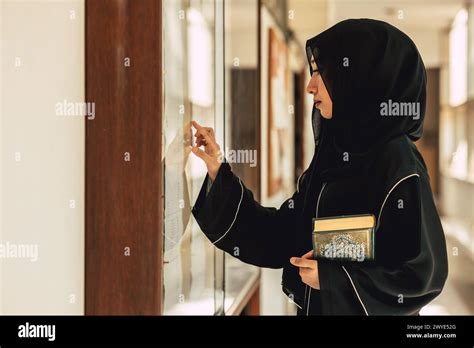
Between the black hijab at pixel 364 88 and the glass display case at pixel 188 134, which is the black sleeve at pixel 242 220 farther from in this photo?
the black hijab at pixel 364 88

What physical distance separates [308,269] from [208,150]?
1.00 ft

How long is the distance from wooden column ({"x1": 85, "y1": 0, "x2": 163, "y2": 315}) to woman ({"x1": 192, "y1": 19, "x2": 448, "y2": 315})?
10.8 inches

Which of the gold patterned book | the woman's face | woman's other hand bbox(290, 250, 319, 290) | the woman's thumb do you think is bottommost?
woman's other hand bbox(290, 250, 319, 290)

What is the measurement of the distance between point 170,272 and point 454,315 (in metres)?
0.57

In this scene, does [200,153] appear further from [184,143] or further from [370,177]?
[370,177]

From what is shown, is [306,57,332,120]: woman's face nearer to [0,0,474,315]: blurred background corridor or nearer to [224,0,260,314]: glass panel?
[0,0,474,315]: blurred background corridor

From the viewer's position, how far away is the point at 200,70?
139cm

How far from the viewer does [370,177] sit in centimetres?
114

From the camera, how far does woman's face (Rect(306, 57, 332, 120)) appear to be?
1.17 metres

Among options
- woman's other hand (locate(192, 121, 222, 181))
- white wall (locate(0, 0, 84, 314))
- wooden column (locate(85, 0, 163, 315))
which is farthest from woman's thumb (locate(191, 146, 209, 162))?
white wall (locate(0, 0, 84, 314))

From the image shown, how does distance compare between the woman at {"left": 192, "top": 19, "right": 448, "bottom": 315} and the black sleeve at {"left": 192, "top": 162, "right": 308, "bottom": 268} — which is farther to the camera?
the black sleeve at {"left": 192, "top": 162, "right": 308, "bottom": 268}

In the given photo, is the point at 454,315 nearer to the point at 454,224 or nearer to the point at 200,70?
the point at 454,224

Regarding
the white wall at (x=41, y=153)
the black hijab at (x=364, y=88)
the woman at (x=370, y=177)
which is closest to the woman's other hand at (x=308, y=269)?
the woman at (x=370, y=177)
